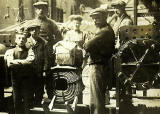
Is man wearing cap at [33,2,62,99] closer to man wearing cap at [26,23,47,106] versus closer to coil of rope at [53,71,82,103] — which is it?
man wearing cap at [26,23,47,106]

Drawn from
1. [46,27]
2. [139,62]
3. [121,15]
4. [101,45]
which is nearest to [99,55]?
[101,45]

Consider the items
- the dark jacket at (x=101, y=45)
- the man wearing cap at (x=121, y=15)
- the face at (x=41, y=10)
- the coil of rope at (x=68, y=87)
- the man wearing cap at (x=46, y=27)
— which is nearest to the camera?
the dark jacket at (x=101, y=45)

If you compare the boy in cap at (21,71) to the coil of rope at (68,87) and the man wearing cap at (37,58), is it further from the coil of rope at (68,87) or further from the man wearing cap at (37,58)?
the coil of rope at (68,87)

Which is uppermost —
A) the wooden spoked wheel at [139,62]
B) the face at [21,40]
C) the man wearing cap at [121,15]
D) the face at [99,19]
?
the man wearing cap at [121,15]

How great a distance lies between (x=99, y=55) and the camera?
6105mm

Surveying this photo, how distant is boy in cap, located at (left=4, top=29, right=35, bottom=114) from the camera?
6.43m

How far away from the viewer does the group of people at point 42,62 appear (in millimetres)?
6086

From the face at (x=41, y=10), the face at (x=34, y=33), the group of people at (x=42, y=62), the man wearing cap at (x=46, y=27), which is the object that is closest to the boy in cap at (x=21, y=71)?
the group of people at (x=42, y=62)

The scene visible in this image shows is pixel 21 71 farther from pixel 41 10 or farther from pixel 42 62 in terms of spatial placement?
pixel 41 10

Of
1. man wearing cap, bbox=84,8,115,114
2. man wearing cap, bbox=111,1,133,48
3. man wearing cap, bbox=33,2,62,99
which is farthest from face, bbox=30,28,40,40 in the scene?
man wearing cap, bbox=111,1,133,48

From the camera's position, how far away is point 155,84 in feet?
20.1

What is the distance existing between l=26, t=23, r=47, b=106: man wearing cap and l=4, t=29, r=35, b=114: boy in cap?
0.52 ft

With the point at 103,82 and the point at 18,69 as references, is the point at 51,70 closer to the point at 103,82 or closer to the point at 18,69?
the point at 18,69

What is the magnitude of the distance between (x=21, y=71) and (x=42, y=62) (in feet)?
1.86
